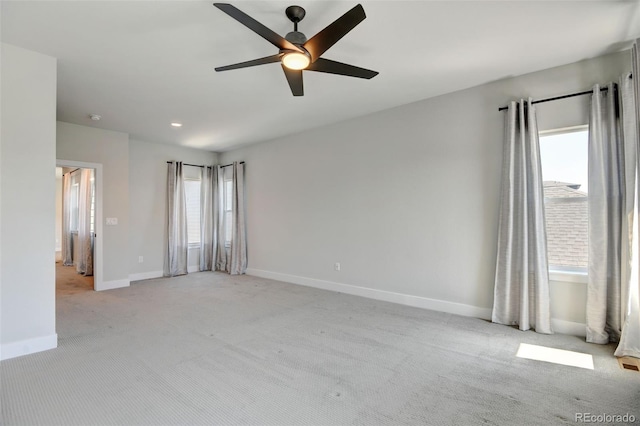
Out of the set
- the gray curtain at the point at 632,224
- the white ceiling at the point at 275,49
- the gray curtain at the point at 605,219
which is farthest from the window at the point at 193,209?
the gray curtain at the point at 632,224

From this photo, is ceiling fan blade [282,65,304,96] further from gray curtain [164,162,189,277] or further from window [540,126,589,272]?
gray curtain [164,162,189,277]

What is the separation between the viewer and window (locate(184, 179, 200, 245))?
6961 millimetres

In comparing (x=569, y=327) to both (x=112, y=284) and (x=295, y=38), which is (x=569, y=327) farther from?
(x=112, y=284)

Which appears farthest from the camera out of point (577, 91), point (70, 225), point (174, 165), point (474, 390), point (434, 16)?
point (70, 225)

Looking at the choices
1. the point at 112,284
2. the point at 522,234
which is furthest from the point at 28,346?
the point at 522,234

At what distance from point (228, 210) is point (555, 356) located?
6149 millimetres

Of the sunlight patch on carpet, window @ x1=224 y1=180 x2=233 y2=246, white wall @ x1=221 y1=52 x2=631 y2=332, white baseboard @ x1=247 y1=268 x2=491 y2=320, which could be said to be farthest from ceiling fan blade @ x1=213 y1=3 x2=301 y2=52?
window @ x1=224 y1=180 x2=233 y2=246

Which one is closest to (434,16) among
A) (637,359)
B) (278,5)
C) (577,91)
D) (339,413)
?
(278,5)

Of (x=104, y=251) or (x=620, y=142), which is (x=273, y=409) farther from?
(x=104, y=251)

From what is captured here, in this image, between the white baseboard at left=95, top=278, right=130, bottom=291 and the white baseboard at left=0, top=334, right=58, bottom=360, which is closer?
the white baseboard at left=0, top=334, right=58, bottom=360

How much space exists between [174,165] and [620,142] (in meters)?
6.86

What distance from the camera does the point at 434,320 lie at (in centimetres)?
366

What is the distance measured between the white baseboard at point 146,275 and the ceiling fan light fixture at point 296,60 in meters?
5.46

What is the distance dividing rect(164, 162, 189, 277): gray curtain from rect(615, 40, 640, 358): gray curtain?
6717 mm
